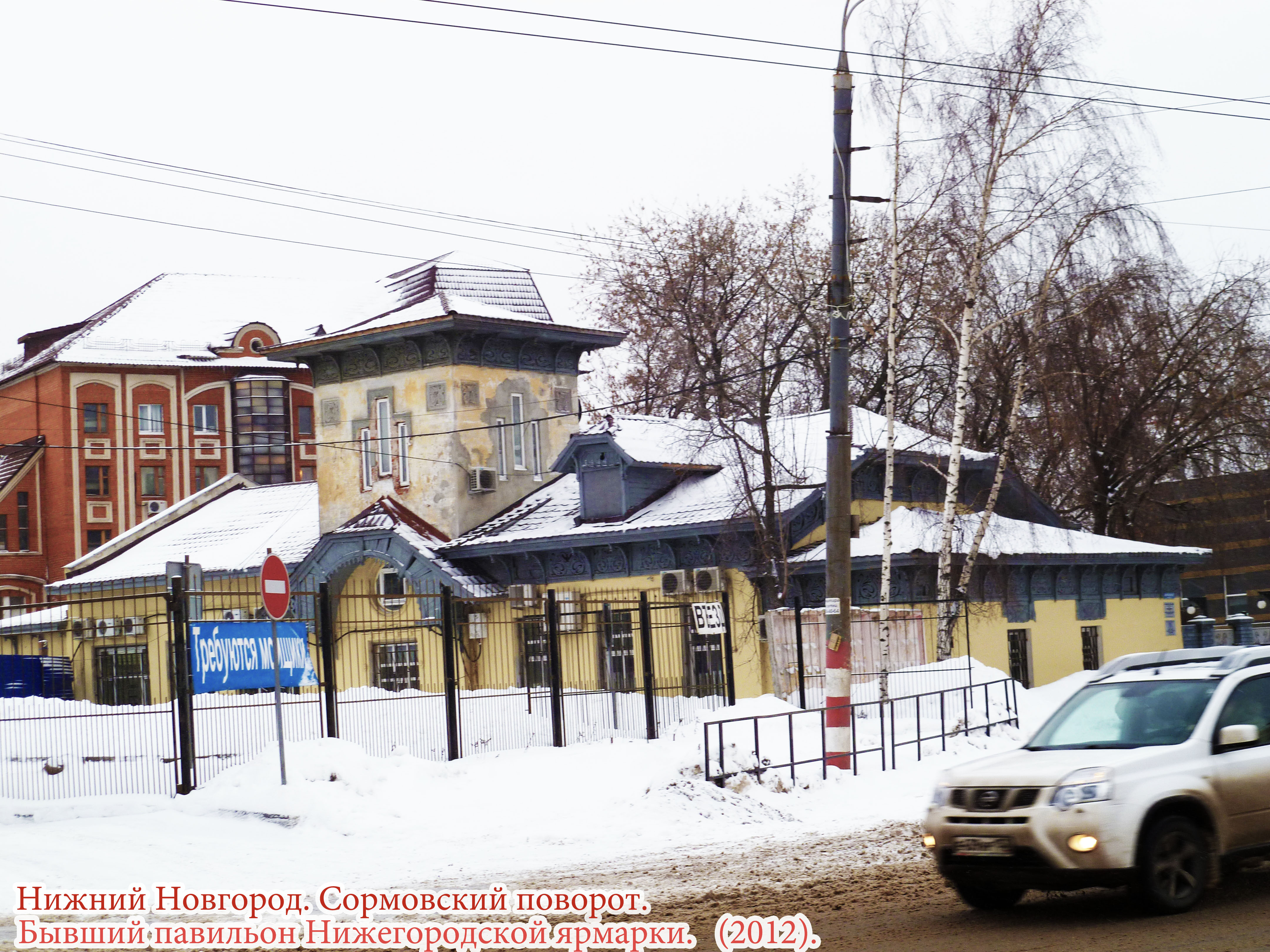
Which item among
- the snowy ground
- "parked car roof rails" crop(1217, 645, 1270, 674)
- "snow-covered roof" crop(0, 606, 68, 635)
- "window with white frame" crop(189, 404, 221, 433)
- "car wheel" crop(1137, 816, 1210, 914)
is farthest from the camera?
"window with white frame" crop(189, 404, 221, 433)

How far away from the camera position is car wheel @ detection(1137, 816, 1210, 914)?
967cm

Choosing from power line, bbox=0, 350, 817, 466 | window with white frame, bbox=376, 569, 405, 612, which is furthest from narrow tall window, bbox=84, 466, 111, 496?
window with white frame, bbox=376, 569, 405, 612

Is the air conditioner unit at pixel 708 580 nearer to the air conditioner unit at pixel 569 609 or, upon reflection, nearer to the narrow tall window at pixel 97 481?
the air conditioner unit at pixel 569 609

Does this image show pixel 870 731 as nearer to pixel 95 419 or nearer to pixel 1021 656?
pixel 1021 656

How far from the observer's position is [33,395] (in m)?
71.6

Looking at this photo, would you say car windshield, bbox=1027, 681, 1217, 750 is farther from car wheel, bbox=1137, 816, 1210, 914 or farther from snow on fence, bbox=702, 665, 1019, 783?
snow on fence, bbox=702, 665, 1019, 783

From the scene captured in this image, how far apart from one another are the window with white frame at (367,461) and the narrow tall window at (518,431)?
381 cm

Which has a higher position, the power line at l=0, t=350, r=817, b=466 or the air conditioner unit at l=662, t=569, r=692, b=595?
the power line at l=0, t=350, r=817, b=466

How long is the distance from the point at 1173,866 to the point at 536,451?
33369mm

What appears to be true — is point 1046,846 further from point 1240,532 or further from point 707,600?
point 1240,532

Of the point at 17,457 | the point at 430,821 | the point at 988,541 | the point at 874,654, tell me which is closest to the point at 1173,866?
the point at 430,821

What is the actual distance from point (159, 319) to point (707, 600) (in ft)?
153

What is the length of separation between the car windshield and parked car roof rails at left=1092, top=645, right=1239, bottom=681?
250mm

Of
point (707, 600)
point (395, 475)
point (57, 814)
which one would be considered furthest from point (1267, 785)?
point (395, 475)
